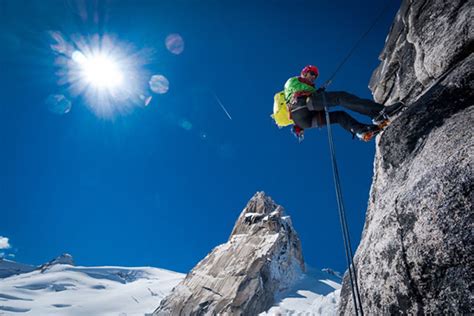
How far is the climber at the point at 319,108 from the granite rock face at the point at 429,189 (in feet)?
2.47

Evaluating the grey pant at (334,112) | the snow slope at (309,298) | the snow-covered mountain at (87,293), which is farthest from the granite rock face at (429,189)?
the snow-covered mountain at (87,293)

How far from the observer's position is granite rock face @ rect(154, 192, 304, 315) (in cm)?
2698

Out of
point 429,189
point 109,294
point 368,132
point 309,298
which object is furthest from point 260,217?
point 109,294

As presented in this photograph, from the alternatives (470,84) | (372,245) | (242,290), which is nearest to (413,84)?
(470,84)

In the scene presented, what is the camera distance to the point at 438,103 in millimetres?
4152

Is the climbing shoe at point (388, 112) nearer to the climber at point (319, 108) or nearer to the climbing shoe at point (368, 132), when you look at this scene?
the climber at point (319, 108)

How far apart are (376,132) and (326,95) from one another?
1312mm

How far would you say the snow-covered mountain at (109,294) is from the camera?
26995 mm

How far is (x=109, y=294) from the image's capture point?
77.2 m

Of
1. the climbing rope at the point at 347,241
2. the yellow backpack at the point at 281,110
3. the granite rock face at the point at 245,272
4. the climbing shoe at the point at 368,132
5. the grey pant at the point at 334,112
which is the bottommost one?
the climbing rope at the point at 347,241

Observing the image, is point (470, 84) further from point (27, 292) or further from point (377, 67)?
point (27, 292)

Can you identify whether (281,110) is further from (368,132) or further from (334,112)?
(368,132)

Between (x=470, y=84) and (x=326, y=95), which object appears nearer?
(x=470, y=84)

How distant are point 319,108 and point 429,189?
3448mm
